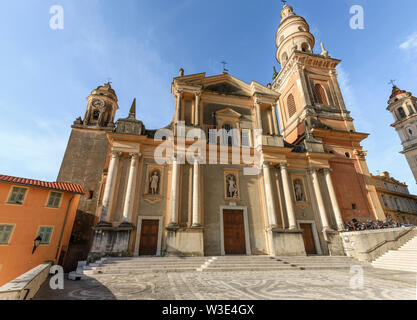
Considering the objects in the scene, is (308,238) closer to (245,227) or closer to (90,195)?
(245,227)

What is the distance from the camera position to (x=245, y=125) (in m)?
17.7

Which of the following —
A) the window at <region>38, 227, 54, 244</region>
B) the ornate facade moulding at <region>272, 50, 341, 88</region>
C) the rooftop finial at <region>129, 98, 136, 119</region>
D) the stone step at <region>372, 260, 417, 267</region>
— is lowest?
the stone step at <region>372, 260, 417, 267</region>

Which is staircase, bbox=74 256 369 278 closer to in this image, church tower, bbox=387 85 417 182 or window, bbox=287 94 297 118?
window, bbox=287 94 297 118

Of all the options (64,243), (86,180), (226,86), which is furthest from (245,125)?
(64,243)

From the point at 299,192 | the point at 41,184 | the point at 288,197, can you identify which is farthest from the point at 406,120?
the point at 41,184

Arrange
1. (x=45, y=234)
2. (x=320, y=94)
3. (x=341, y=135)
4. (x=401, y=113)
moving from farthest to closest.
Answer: (x=401, y=113) < (x=320, y=94) < (x=341, y=135) < (x=45, y=234)

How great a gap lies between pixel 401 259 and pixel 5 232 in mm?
21540

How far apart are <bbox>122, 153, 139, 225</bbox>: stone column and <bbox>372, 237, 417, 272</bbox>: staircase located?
13984mm

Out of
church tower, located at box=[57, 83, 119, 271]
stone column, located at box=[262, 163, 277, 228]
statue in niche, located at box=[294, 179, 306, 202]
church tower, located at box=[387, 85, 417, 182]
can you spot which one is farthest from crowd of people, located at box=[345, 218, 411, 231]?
church tower, located at box=[387, 85, 417, 182]

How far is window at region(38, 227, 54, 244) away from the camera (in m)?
12.9

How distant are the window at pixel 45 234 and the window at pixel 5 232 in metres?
1.38

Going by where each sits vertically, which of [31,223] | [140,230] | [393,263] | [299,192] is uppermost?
[299,192]

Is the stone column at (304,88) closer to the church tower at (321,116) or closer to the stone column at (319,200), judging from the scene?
the church tower at (321,116)

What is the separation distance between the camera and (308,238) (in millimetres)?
14500
